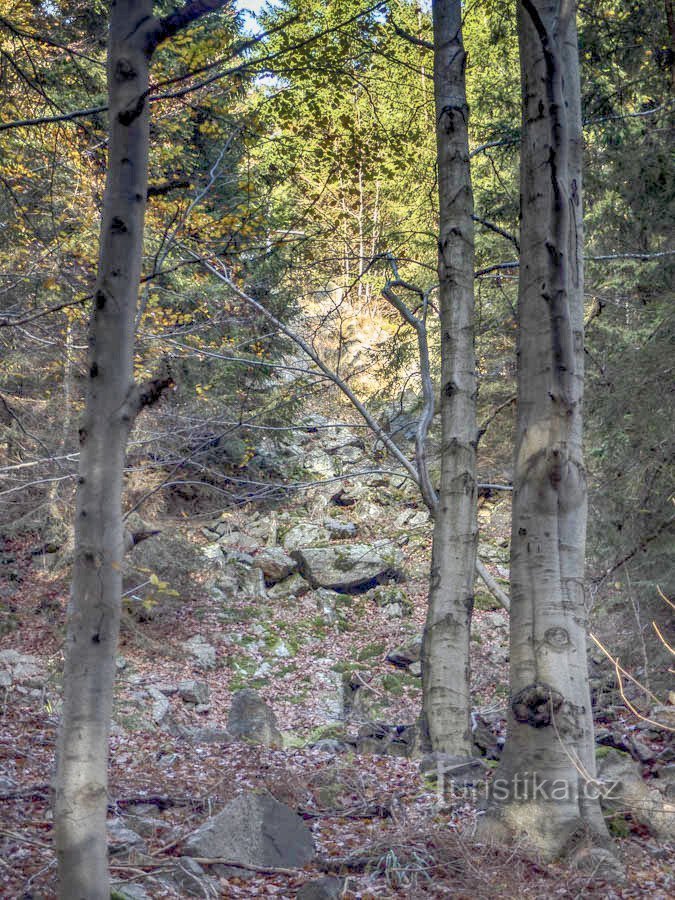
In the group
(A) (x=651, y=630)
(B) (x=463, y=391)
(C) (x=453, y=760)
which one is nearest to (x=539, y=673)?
(C) (x=453, y=760)

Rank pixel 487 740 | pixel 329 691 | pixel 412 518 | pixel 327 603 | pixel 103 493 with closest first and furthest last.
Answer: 1. pixel 103 493
2. pixel 487 740
3. pixel 329 691
4. pixel 327 603
5. pixel 412 518

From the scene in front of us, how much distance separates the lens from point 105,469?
2414mm

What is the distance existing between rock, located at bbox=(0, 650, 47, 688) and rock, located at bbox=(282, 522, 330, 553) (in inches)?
268

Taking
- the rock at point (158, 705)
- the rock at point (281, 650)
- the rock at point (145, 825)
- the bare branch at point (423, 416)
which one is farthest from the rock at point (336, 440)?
the rock at point (145, 825)

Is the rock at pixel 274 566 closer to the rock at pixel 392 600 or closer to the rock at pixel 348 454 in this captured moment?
the rock at pixel 392 600

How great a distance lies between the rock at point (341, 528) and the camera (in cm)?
1680

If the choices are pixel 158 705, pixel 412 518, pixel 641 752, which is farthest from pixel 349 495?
pixel 641 752

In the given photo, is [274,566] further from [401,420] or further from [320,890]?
[320,890]

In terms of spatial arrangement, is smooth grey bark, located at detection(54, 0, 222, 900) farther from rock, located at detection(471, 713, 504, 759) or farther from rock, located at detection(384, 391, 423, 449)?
rock, located at detection(384, 391, 423, 449)

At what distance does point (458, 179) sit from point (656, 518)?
4317 millimetres

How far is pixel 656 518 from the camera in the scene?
7812mm

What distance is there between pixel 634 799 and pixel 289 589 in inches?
441

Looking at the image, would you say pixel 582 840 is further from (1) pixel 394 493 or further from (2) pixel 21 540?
(1) pixel 394 493

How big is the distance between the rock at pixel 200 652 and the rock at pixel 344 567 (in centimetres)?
342
